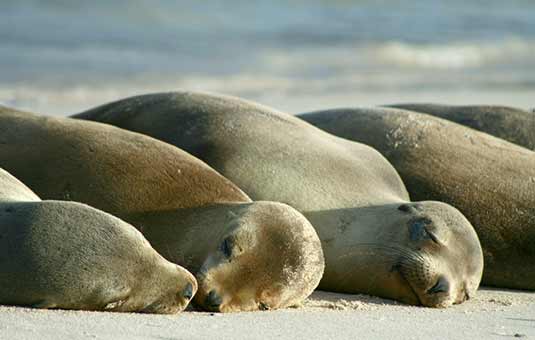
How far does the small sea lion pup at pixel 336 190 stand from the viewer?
6.35m

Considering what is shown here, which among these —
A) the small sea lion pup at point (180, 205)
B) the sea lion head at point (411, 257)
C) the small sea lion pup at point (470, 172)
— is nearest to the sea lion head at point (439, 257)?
the sea lion head at point (411, 257)

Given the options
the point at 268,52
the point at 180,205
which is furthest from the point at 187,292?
the point at 268,52

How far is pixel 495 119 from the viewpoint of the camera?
9.38m

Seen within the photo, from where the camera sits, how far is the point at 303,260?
228 inches

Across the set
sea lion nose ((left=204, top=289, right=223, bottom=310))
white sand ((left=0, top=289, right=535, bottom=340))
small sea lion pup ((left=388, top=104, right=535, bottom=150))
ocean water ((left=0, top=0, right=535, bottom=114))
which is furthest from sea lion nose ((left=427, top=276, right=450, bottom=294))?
ocean water ((left=0, top=0, right=535, bottom=114))

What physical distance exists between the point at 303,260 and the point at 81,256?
1085 mm

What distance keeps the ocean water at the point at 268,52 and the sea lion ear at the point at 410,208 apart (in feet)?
21.9

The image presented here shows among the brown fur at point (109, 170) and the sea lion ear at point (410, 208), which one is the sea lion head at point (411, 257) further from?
the brown fur at point (109, 170)

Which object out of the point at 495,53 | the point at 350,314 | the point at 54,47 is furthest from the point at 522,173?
the point at 495,53

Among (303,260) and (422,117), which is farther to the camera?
(422,117)

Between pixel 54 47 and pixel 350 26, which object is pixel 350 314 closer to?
pixel 54 47

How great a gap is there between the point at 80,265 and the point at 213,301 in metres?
0.66

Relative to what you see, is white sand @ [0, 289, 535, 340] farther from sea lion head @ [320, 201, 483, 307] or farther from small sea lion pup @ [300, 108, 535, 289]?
small sea lion pup @ [300, 108, 535, 289]

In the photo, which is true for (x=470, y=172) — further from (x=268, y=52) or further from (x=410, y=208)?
(x=268, y=52)
